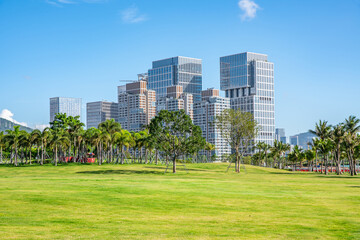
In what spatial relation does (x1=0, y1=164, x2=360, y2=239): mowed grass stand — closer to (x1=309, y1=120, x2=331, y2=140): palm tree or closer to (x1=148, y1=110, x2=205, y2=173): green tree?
(x1=148, y1=110, x2=205, y2=173): green tree

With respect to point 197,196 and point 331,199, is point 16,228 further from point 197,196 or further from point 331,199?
point 331,199

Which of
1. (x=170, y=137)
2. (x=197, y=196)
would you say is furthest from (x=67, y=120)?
(x=197, y=196)

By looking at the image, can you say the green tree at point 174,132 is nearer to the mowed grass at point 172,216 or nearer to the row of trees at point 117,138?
the row of trees at point 117,138

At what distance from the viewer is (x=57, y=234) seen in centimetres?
2145

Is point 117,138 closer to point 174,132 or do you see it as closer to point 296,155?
point 174,132

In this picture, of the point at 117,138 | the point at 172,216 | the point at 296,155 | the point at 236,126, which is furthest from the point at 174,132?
the point at 296,155

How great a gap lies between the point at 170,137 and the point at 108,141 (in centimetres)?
3366

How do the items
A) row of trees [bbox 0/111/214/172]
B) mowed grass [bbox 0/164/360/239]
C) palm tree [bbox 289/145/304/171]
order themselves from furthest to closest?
1. palm tree [bbox 289/145/304/171]
2. row of trees [bbox 0/111/214/172]
3. mowed grass [bbox 0/164/360/239]

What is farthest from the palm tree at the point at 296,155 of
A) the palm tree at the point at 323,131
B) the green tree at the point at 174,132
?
the green tree at the point at 174,132

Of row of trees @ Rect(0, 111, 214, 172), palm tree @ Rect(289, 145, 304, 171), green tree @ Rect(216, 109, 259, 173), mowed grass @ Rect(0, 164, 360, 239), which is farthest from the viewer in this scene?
palm tree @ Rect(289, 145, 304, 171)

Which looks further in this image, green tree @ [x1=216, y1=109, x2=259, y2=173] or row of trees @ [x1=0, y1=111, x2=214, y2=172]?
green tree @ [x1=216, y1=109, x2=259, y2=173]

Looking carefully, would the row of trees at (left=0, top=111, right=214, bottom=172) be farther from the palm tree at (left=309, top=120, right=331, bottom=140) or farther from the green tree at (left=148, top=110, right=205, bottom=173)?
the palm tree at (left=309, top=120, right=331, bottom=140)

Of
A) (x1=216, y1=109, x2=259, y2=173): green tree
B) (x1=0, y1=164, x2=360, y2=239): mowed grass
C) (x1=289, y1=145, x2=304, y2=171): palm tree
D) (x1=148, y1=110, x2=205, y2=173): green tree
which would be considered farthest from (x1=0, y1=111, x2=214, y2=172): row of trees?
(x1=289, y1=145, x2=304, y2=171): palm tree

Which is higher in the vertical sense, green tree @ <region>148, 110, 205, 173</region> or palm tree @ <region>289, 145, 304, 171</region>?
green tree @ <region>148, 110, 205, 173</region>
